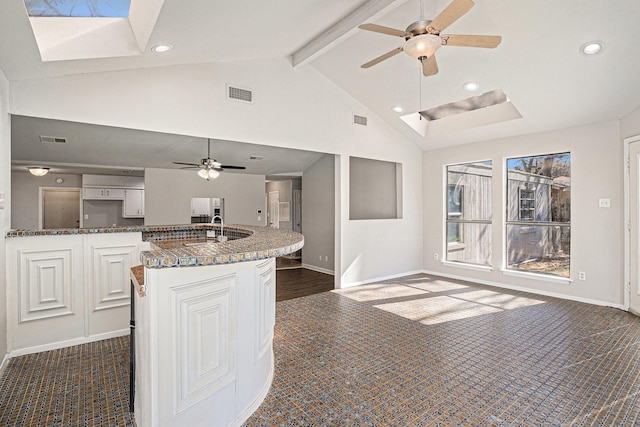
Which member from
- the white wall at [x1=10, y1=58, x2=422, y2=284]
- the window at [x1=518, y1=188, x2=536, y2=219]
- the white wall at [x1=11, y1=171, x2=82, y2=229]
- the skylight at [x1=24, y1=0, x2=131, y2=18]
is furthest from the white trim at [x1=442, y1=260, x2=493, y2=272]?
the white wall at [x1=11, y1=171, x2=82, y2=229]

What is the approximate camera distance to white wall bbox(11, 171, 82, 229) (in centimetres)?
746

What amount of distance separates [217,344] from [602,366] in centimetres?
328

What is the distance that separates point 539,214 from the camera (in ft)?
18.2

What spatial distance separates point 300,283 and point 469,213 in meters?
3.53

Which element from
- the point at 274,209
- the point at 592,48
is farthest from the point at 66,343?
the point at 274,209

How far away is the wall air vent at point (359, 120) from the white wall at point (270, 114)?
71 mm

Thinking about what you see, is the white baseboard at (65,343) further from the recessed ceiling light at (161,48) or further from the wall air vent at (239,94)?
the wall air vent at (239,94)

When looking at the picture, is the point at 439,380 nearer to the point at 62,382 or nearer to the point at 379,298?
the point at 379,298

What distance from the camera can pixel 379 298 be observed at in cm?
517

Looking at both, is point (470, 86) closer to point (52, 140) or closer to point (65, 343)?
point (65, 343)

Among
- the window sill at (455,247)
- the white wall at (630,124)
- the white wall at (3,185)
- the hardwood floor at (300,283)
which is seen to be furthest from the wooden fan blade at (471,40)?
the window sill at (455,247)

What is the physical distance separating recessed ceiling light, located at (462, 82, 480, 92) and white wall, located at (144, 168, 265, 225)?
5.09 metres

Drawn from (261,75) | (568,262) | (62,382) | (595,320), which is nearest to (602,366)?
(595,320)

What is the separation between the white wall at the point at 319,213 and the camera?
7117 millimetres
